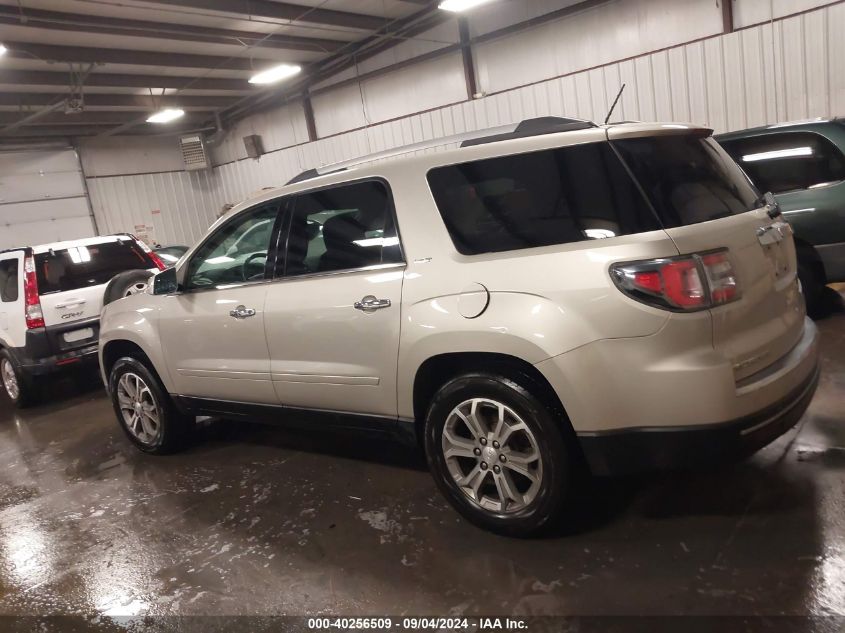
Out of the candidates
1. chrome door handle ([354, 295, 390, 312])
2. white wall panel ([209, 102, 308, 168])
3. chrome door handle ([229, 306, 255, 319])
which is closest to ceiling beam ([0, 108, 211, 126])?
white wall panel ([209, 102, 308, 168])

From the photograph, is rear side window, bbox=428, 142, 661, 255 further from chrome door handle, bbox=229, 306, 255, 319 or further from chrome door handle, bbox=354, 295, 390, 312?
chrome door handle, bbox=229, 306, 255, 319

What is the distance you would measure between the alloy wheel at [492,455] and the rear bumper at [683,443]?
10.7 inches

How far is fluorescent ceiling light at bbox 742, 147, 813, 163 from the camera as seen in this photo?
4906 millimetres

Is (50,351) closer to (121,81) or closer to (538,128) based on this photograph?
(538,128)

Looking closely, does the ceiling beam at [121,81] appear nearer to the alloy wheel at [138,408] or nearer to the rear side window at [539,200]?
the alloy wheel at [138,408]

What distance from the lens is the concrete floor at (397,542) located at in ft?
7.73

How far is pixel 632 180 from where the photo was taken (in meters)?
2.39

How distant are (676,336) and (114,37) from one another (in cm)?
1079

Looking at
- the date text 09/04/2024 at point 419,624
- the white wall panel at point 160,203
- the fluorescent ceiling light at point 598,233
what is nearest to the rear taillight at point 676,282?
the fluorescent ceiling light at point 598,233

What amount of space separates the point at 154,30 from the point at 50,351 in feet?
18.8

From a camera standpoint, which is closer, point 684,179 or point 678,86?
point 684,179

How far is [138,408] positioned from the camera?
14.9ft

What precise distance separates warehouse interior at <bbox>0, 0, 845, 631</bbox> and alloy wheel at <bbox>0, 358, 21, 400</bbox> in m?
0.22

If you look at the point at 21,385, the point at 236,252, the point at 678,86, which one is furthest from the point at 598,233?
the point at 678,86
